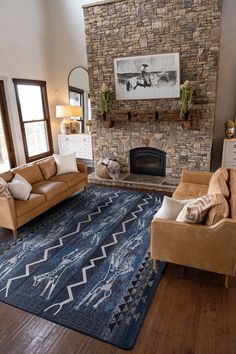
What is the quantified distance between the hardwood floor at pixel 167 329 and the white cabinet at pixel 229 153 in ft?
10.2

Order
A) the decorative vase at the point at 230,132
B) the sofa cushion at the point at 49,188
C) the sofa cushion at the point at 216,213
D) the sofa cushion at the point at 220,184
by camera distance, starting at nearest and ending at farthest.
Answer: the sofa cushion at the point at 216,213
the sofa cushion at the point at 220,184
the sofa cushion at the point at 49,188
the decorative vase at the point at 230,132

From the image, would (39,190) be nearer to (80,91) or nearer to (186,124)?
(186,124)

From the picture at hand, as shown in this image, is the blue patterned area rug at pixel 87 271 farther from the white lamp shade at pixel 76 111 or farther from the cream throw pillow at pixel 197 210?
the white lamp shade at pixel 76 111

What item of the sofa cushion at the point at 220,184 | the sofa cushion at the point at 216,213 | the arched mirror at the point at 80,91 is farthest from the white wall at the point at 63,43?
the sofa cushion at the point at 216,213

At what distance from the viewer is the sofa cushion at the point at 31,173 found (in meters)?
4.21

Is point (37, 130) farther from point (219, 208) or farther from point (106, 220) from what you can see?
point (219, 208)

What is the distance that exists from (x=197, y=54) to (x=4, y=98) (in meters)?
4.32

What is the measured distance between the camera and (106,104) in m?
5.49

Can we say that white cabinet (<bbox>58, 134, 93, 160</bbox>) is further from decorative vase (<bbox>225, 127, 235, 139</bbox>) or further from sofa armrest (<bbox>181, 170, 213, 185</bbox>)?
decorative vase (<bbox>225, 127, 235, 139</bbox>)

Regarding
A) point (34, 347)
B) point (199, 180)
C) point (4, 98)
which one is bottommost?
point (34, 347)

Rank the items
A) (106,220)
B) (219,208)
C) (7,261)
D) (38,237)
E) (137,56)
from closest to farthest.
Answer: (219,208) < (7,261) < (38,237) < (106,220) < (137,56)

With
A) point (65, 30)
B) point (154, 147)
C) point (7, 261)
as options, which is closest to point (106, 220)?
point (7, 261)

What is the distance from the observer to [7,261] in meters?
3.00

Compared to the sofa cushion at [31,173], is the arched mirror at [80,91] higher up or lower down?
higher up
